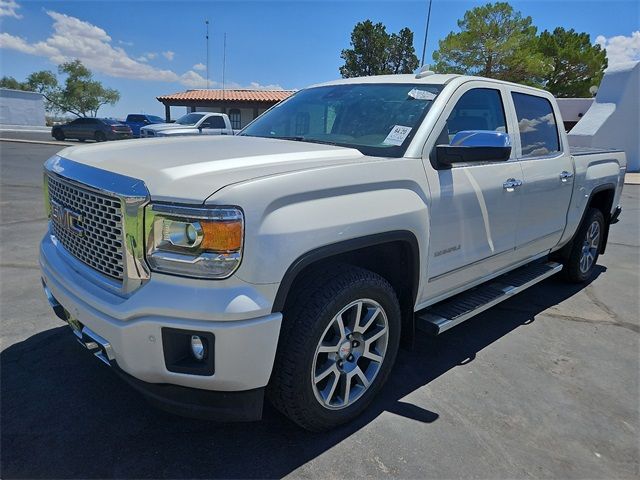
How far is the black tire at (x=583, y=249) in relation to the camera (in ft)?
16.4

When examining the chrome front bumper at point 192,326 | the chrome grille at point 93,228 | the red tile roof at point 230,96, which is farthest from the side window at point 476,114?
the red tile roof at point 230,96

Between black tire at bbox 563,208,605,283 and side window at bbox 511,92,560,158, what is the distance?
1.20 metres

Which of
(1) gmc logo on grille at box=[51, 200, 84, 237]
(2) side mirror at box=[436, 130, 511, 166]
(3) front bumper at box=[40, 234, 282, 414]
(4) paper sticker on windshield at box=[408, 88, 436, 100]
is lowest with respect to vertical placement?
(3) front bumper at box=[40, 234, 282, 414]

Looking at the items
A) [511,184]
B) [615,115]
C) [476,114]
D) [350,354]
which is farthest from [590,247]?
[615,115]

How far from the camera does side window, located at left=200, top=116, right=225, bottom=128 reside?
17297 millimetres

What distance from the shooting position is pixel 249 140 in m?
3.07

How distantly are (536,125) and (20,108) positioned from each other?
46.8 m

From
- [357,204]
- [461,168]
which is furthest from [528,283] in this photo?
[357,204]

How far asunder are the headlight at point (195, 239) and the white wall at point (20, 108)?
1815 inches

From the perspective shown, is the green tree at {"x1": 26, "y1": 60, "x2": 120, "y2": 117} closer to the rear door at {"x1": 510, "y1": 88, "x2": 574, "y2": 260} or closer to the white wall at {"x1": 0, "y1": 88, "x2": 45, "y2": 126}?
the white wall at {"x1": 0, "y1": 88, "x2": 45, "y2": 126}

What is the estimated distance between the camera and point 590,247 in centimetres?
531

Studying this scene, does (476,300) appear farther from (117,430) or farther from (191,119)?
(191,119)

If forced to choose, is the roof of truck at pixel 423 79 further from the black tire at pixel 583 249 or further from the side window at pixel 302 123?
the black tire at pixel 583 249

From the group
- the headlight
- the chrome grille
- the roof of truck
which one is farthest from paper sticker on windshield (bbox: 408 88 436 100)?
the chrome grille
